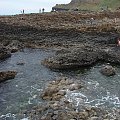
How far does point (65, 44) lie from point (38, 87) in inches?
891

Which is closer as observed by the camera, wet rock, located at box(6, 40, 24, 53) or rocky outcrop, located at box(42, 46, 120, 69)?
rocky outcrop, located at box(42, 46, 120, 69)

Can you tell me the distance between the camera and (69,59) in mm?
48719

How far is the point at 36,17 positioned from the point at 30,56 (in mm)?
35881

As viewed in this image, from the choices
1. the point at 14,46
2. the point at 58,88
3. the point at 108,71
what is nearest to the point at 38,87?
the point at 58,88

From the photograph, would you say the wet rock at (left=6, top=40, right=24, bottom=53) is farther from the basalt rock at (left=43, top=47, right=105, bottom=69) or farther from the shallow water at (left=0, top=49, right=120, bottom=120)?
the basalt rock at (left=43, top=47, right=105, bottom=69)

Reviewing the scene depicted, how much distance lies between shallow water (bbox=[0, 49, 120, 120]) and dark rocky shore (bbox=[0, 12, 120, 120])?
1.36m

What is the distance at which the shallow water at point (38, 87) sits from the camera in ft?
117

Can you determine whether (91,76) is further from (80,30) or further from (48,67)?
(80,30)

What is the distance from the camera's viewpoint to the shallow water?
117 feet

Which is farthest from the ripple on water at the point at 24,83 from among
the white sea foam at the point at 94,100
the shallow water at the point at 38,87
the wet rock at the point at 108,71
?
the wet rock at the point at 108,71

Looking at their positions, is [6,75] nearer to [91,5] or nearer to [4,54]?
[4,54]

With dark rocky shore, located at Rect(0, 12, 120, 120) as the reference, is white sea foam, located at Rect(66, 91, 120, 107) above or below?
below

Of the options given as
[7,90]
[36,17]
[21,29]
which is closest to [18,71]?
[7,90]

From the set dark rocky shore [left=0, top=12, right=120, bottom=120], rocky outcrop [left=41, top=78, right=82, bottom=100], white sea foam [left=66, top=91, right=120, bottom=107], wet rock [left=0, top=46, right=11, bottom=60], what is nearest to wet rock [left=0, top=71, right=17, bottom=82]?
rocky outcrop [left=41, top=78, right=82, bottom=100]
